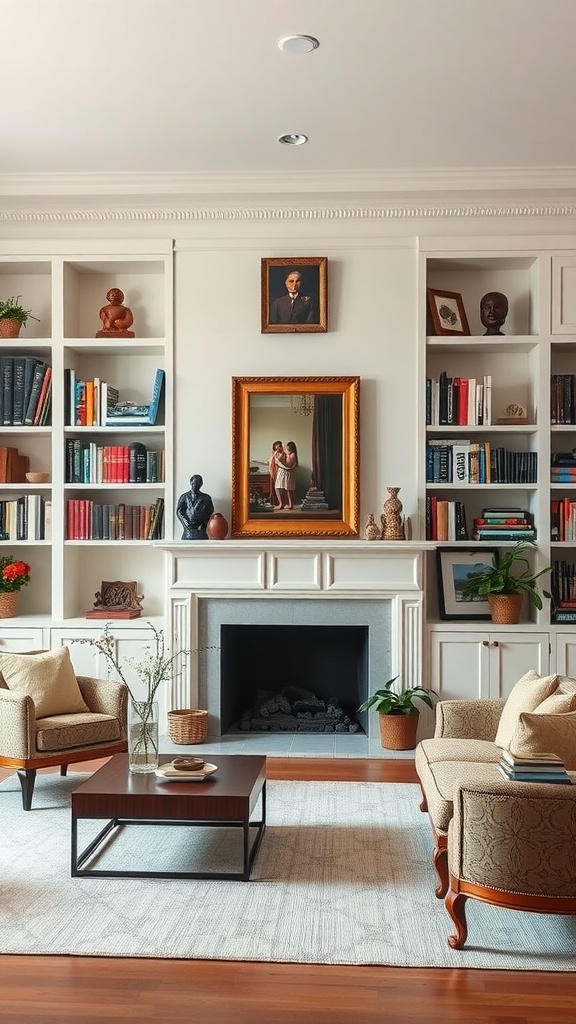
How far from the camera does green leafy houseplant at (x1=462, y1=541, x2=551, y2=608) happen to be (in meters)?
5.64

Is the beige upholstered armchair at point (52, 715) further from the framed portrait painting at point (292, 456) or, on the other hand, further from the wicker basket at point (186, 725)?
the framed portrait painting at point (292, 456)

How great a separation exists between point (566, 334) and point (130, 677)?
337 cm

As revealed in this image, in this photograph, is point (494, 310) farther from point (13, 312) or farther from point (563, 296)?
point (13, 312)

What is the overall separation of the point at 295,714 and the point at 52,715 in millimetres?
1907

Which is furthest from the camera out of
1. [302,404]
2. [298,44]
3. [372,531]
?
[302,404]

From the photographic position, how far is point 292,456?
5.86 m

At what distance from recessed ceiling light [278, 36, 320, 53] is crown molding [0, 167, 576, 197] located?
1.49m

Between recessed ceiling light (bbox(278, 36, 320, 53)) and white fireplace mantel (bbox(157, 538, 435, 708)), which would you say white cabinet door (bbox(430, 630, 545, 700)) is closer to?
white fireplace mantel (bbox(157, 538, 435, 708))

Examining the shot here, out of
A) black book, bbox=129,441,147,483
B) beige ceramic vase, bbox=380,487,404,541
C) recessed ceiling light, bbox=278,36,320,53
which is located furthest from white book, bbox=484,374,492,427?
recessed ceiling light, bbox=278,36,320,53

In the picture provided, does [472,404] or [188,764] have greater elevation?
[472,404]

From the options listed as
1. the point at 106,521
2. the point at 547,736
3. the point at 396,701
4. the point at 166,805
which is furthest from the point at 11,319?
the point at 547,736

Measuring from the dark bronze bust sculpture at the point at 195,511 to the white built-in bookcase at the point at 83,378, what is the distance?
40 centimetres

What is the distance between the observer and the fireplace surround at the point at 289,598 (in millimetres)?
5699

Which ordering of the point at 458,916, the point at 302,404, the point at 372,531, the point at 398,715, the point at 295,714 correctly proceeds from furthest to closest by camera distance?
1. the point at 295,714
2. the point at 302,404
3. the point at 372,531
4. the point at 398,715
5. the point at 458,916
